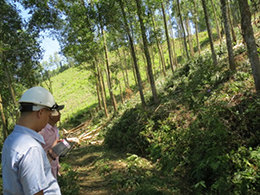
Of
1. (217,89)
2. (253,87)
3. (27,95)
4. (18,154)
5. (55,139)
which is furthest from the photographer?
(217,89)

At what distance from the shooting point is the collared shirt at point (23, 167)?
158 centimetres

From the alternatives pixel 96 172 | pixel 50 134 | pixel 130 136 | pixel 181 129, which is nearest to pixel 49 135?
pixel 50 134

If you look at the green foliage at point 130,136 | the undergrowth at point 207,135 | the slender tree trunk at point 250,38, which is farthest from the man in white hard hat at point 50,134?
the slender tree trunk at point 250,38

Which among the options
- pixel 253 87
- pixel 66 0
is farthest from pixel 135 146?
pixel 66 0

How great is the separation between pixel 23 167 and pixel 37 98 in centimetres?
66

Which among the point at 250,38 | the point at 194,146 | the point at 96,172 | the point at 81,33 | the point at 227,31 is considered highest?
the point at 81,33

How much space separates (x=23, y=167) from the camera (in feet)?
5.17

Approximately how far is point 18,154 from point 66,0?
13817 millimetres

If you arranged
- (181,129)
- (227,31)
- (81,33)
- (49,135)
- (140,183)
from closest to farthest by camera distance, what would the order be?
(49,135) → (140,183) → (181,129) → (227,31) → (81,33)

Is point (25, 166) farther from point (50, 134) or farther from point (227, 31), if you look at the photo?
point (227, 31)

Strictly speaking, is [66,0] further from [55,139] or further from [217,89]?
[55,139]

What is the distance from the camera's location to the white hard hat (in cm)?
189

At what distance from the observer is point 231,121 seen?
6594 mm

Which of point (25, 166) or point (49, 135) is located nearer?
point (25, 166)
